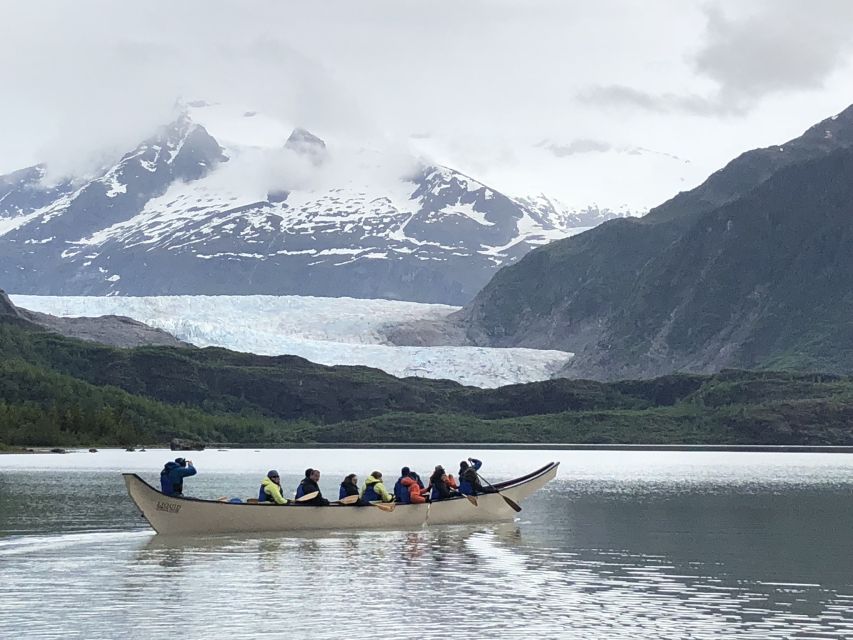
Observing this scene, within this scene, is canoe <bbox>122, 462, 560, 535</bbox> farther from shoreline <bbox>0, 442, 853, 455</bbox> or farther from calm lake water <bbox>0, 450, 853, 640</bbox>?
shoreline <bbox>0, 442, 853, 455</bbox>

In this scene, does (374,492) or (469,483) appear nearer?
(374,492)

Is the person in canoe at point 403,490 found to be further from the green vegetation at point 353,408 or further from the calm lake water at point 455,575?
the green vegetation at point 353,408

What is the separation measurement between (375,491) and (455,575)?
45.3ft

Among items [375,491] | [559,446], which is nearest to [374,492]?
[375,491]

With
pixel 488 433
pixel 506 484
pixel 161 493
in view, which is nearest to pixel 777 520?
pixel 506 484

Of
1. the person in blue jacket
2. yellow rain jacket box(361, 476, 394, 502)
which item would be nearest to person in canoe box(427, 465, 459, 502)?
the person in blue jacket

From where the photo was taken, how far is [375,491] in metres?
50.4

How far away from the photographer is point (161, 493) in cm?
4481

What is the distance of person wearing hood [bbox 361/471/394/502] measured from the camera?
1972 inches

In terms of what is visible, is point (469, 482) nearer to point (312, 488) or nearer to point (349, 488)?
point (349, 488)

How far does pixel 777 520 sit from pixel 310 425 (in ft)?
446

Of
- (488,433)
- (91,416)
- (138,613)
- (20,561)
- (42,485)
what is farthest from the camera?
(488,433)

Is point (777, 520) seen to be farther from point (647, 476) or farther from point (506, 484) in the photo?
point (647, 476)

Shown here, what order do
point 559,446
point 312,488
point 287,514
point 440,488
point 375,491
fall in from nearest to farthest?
point 287,514
point 312,488
point 375,491
point 440,488
point 559,446
